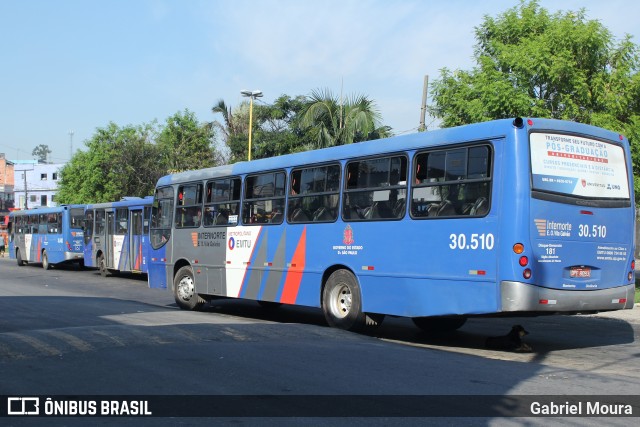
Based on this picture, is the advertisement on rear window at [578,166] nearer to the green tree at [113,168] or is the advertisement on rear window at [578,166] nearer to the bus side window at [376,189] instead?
the bus side window at [376,189]

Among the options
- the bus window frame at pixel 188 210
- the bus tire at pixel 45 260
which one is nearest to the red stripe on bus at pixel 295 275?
the bus window frame at pixel 188 210

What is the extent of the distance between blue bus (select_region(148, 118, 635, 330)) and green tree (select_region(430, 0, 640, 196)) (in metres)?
7.94

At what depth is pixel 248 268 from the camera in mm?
14812

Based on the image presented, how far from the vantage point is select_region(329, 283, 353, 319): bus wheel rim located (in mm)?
12430

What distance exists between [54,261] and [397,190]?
27250 mm

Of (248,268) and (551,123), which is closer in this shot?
(551,123)

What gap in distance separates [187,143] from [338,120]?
643 inches

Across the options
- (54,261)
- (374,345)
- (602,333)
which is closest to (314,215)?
(374,345)

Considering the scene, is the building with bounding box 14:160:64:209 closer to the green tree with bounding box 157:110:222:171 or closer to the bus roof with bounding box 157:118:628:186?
the green tree with bounding box 157:110:222:171

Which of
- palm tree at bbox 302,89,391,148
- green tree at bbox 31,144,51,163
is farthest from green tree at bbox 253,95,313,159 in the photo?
green tree at bbox 31,144,51,163

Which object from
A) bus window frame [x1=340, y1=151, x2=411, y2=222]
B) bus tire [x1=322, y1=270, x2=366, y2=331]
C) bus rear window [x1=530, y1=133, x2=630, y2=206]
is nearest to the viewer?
bus rear window [x1=530, y1=133, x2=630, y2=206]

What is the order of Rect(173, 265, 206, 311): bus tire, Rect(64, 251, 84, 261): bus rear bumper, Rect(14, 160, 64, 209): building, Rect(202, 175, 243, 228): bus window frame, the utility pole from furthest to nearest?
Rect(14, 160, 64, 209): building, Rect(64, 251, 84, 261): bus rear bumper, the utility pole, Rect(173, 265, 206, 311): bus tire, Rect(202, 175, 243, 228): bus window frame

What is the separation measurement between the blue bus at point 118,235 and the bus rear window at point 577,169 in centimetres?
1827

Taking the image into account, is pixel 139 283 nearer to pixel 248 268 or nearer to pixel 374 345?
pixel 248 268
